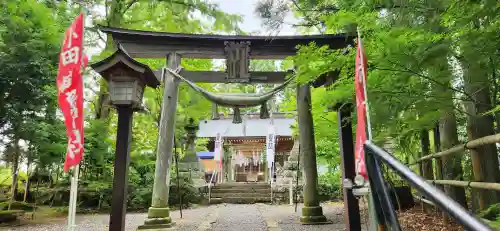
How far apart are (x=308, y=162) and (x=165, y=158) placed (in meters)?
3.14

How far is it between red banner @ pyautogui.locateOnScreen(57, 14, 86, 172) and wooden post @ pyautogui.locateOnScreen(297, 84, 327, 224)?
471 centimetres

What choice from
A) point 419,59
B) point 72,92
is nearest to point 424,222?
point 419,59

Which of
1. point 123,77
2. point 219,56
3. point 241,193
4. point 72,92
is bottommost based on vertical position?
point 241,193

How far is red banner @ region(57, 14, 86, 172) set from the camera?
3961 mm

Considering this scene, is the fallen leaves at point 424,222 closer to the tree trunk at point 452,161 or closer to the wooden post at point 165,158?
the tree trunk at point 452,161

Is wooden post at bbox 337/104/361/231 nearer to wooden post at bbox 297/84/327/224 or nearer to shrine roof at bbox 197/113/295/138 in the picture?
wooden post at bbox 297/84/327/224

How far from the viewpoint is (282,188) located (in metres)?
12.8

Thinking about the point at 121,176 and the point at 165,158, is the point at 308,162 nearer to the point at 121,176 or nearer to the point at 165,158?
the point at 165,158

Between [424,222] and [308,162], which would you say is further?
[308,162]

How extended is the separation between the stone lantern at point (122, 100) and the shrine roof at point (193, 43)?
2.14 meters

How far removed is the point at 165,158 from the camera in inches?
270

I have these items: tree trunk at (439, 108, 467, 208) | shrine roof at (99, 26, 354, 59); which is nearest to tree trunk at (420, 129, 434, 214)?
tree trunk at (439, 108, 467, 208)

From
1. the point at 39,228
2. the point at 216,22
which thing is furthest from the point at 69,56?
the point at 216,22

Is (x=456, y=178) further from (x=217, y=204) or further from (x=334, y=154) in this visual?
(x=217, y=204)
